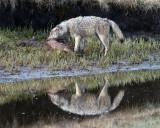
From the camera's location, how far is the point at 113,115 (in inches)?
464

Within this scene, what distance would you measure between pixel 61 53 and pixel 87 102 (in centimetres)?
441

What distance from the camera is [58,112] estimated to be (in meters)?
12.0

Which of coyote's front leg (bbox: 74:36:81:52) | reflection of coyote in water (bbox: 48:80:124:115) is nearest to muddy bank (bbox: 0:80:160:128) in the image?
reflection of coyote in water (bbox: 48:80:124:115)

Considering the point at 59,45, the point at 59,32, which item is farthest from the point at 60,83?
the point at 59,32

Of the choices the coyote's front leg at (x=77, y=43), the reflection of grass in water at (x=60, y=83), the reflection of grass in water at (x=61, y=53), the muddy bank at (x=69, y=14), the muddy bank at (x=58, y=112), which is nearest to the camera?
the muddy bank at (x=58, y=112)

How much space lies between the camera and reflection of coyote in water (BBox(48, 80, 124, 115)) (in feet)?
40.2

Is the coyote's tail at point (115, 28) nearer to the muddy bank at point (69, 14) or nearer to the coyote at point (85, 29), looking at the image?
the coyote at point (85, 29)

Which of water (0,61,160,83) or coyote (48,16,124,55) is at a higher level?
coyote (48,16,124,55)

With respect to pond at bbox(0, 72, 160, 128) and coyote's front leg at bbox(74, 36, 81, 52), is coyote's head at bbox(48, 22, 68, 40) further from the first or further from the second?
pond at bbox(0, 72, 160, 128)

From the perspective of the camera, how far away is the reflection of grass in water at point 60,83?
13.5 metres

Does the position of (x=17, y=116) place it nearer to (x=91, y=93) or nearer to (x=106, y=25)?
(x=91, y=93)

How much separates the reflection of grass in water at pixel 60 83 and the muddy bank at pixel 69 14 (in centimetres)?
540

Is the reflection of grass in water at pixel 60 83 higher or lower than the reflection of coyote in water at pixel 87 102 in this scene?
lower

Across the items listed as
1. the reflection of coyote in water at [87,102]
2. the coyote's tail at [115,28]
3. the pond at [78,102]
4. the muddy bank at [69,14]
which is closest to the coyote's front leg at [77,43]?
the coyote's tail at [115,28]
